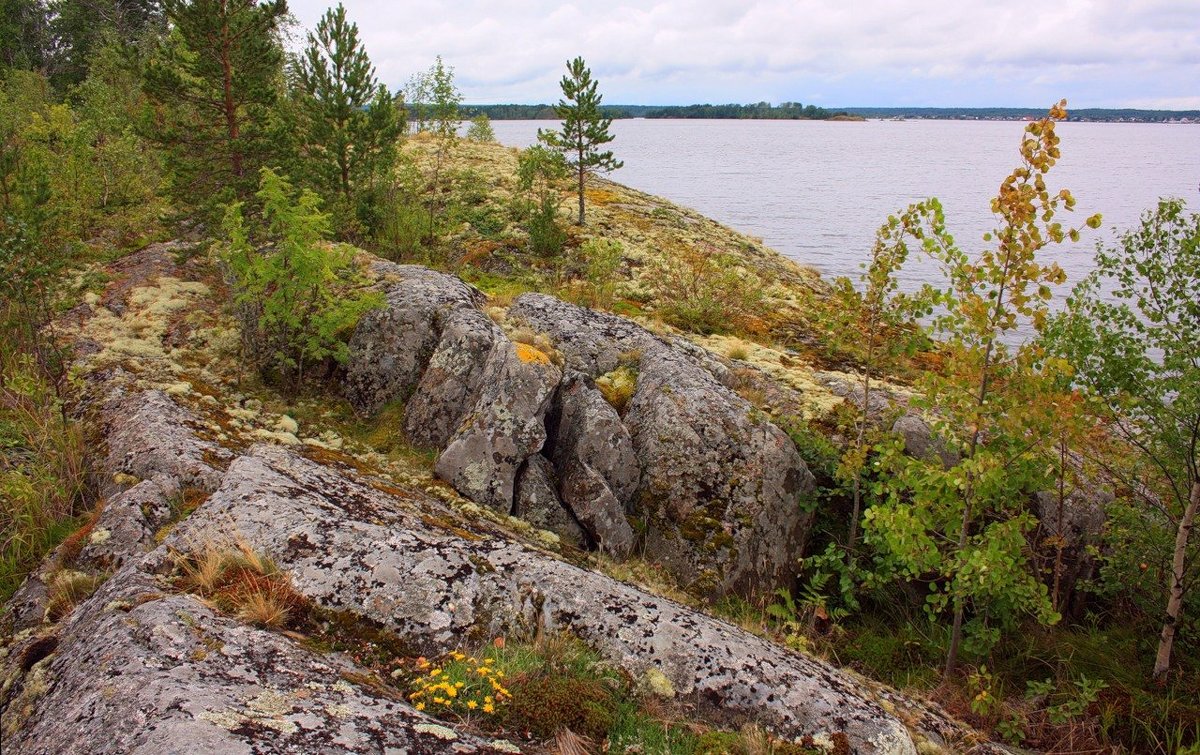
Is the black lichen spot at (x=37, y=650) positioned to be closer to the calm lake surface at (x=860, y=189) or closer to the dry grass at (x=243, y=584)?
the dry grass at (x=243, y=584)

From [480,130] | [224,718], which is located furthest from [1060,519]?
[480,130]

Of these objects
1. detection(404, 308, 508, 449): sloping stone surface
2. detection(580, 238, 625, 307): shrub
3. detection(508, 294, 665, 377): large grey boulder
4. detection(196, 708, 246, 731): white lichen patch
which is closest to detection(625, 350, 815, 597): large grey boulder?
detection(508, 294, 665, 377): large grey boulder

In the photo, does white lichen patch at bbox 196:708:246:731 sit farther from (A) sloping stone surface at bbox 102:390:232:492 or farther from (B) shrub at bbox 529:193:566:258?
(B) shrub at bbox 529:193:566:258

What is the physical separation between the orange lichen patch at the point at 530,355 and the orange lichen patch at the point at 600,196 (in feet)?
69.7

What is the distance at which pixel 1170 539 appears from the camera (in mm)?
8531

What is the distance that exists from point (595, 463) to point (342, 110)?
38.6 feet

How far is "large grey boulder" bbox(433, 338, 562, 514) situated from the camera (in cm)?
892

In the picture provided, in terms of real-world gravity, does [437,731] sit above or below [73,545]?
above

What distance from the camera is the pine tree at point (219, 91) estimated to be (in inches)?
509

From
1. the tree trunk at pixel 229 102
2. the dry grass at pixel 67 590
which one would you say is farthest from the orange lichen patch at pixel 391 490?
the tree trunk at pixel 229 102

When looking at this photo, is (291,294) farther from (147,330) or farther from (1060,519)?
(1060,519)

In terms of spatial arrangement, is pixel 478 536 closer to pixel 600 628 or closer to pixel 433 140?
pixel 600 628

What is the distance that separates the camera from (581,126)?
24516 mm

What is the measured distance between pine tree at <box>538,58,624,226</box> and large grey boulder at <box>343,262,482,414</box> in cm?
1417
